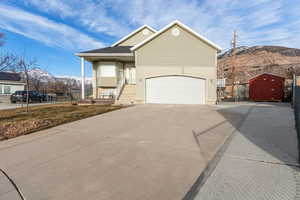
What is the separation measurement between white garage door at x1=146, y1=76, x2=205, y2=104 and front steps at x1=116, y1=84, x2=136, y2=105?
1.63 metres

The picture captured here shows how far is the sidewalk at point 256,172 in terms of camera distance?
2.00 meters

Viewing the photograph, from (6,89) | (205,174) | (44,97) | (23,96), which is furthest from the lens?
(6,89)

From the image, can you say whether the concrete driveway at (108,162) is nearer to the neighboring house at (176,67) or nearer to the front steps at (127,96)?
the neighboring house at (176,67)

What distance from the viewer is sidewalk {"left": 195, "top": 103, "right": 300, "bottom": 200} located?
200 cm

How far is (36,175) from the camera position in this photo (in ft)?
8.34

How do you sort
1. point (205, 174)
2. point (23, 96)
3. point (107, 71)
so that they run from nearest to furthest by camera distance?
point (205, 174) < point (107, 71) < point (23, 96)

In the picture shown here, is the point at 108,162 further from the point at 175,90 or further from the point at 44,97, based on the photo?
the point at 44,97

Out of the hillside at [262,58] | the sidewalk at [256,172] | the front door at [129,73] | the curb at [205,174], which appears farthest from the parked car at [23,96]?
the hillside at [262,58]

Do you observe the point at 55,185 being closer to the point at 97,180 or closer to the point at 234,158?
the point at 97,180

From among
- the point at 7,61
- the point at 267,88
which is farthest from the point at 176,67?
the point at 7,61

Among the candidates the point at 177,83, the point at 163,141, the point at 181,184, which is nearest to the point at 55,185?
the point at 181,184

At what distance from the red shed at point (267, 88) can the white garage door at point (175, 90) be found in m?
8.59

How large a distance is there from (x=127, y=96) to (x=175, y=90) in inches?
175

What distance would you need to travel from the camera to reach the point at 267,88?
15898 millimetres
